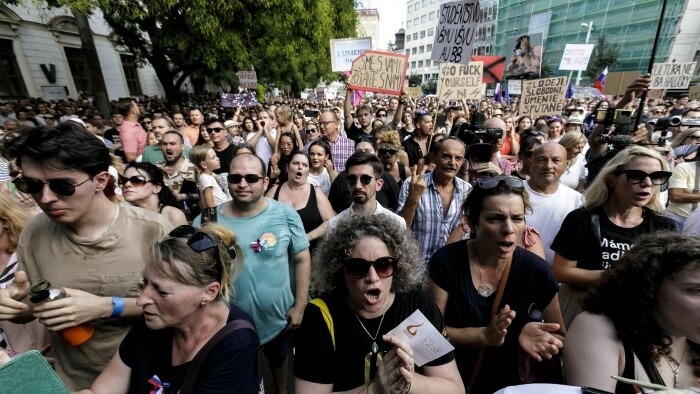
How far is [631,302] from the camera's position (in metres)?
1.42

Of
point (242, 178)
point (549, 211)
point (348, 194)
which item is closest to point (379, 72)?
point (348, 194)

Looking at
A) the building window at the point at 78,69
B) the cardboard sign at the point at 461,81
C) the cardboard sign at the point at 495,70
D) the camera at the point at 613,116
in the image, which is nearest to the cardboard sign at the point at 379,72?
the cardboard sign at the point at 461,81

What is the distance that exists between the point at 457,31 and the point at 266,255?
4.79 metres

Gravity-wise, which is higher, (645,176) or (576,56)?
(576,56)

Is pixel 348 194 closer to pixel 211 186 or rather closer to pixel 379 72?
pixel 211 186

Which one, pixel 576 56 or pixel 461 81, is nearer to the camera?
pixel 461 81

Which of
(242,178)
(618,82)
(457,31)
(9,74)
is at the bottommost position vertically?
(242,178)

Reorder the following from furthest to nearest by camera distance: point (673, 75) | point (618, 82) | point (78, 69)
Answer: point (78, 69) < point (618, 82) < point (673, 75)

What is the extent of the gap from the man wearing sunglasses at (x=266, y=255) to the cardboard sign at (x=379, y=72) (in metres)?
4.24

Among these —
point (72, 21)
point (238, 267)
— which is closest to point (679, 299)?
point (238, 267)

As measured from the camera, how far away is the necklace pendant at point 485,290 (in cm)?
187

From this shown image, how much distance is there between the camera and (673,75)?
7.81m

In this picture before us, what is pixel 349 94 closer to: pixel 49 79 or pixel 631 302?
pixel 631 302

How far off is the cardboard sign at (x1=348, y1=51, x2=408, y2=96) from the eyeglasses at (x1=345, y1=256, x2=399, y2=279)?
504 centimetres
